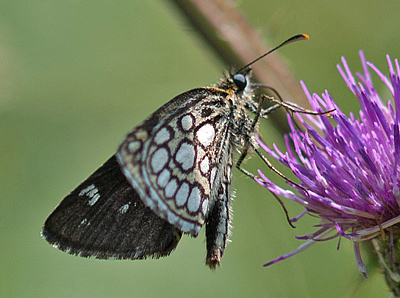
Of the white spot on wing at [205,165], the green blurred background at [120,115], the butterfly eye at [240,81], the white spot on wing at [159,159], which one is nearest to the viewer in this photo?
the white spot on wing at [159,159]

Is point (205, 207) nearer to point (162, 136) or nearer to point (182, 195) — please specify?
point (182, 195)

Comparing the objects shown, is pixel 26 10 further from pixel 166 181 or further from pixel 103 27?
pixel 166 181

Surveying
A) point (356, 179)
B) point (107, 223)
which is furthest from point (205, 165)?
point (356, 179)

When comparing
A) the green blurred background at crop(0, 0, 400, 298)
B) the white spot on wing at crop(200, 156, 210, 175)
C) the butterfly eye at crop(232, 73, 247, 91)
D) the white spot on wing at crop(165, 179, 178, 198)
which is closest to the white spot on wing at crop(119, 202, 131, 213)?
the white spot on wing at crop(165, 179, 178, 198)

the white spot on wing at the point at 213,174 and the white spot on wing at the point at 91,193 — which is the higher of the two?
the white spot on wing at the point at 91,193

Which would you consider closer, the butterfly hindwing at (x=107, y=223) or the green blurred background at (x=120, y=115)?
the butterfly hindwing at (x=107, y=223)

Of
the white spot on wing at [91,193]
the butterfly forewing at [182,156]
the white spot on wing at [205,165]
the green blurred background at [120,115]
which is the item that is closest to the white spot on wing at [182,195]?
the butterfly forewing at [182,156]

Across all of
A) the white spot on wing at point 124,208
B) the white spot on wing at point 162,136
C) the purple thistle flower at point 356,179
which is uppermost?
the white spot on wing at point 162,136

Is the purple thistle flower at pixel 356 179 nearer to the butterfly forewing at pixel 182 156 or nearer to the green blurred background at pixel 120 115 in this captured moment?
the butterfly forewing at pixel 182 156

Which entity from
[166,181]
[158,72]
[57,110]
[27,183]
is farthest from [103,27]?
[166,181]
